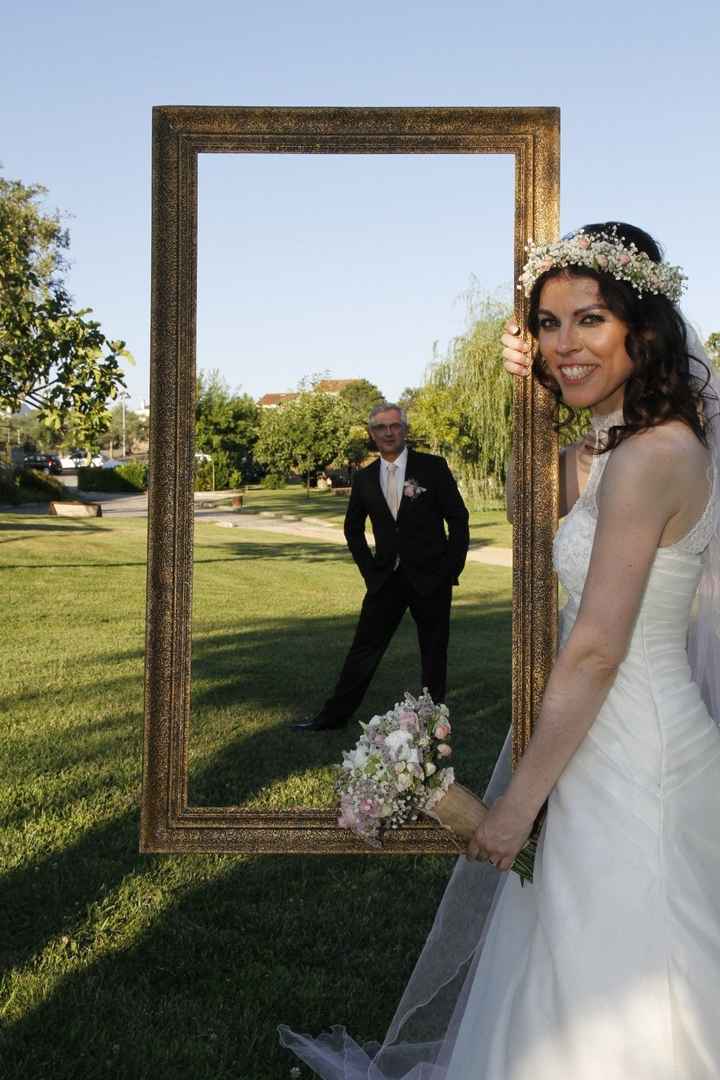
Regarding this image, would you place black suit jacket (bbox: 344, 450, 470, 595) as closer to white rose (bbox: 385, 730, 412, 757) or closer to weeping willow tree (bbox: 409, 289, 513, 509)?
weeping willow tree (bbox: 409, 289, 513, 509)

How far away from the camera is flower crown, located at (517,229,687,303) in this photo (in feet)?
8.55

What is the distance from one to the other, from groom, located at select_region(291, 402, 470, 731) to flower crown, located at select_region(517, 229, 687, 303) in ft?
2.85

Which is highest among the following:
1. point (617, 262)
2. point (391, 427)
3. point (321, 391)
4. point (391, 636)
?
point (617, 262)

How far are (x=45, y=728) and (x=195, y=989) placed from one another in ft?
11.0

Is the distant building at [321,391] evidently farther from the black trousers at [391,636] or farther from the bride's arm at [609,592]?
the bride's arm at [609,592]

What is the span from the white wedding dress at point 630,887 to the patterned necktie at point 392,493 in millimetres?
858

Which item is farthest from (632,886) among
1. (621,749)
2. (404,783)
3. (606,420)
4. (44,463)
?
(44,463)

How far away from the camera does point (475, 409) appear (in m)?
3.44

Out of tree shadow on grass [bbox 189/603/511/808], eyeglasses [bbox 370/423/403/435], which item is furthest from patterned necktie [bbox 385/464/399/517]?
tree shadow on grass [bbox 189/603/511/808]

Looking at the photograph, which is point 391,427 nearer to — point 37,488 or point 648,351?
point 648,351

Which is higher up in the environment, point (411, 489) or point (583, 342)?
point (583, 342)

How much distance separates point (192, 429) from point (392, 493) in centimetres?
65

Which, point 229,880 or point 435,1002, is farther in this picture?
point 229,880

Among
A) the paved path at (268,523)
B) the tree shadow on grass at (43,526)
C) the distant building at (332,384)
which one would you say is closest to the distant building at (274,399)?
the distant building at (332,384)
